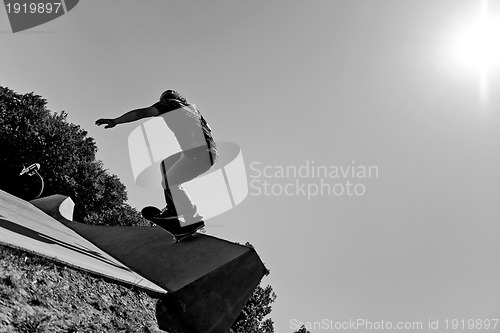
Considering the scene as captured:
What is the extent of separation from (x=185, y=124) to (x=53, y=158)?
20.6 meters

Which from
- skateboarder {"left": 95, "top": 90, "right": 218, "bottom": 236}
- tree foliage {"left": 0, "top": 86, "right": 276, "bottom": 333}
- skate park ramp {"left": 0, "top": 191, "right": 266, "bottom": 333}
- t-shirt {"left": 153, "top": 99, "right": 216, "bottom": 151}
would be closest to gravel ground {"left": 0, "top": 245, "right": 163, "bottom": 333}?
skate park ramp {"left": 0, "top": 191, "right": 266, "bottom": 333}

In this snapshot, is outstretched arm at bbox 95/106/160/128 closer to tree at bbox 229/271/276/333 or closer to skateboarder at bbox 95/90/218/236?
skateboarder at bbox 95/90/218/236

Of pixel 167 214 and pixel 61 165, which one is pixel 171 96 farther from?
pixel 61 165

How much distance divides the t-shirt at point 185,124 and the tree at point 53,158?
794 inches

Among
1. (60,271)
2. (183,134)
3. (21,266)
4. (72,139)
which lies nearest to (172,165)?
(183,134)

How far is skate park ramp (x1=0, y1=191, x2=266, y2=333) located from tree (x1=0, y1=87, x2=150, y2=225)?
1732 centimetres

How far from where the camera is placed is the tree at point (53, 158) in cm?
2181

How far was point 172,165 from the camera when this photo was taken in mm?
5312

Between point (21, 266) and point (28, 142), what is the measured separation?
2209 cm

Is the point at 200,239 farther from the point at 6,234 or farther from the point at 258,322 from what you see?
the point at 258,322

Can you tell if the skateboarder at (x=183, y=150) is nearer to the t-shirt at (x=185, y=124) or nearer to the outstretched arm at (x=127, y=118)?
the t-shirt at (x=185, y=124)

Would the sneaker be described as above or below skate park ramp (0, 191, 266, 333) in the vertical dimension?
above

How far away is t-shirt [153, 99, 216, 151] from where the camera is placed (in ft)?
16.6

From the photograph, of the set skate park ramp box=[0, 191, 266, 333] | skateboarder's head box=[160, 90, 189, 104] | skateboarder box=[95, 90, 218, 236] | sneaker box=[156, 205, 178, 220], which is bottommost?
skate park ramp box=[0, 191, 266, 333]
